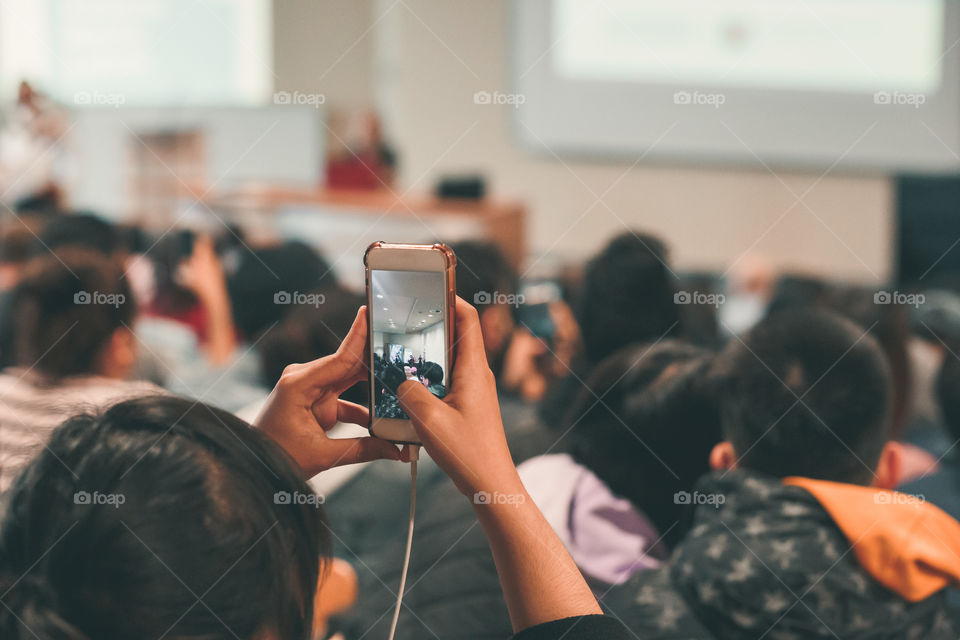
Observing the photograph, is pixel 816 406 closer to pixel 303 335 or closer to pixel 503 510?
pixel 503 510

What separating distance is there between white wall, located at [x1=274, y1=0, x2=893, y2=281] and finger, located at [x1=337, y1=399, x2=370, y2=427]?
3.35 meters

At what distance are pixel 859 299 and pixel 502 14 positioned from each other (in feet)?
9.18

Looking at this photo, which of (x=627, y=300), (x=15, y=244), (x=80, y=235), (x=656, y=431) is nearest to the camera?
(x=656, y=431)

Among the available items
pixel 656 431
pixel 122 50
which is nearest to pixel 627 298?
pixel 656 431

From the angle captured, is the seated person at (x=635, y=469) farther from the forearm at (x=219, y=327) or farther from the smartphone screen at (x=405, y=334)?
the forearm at (x=219, y=327)

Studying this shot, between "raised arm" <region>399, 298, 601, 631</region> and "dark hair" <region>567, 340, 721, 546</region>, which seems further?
"dark hair" <region>567, 340, 721, 546</region>

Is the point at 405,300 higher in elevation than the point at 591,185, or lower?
lower

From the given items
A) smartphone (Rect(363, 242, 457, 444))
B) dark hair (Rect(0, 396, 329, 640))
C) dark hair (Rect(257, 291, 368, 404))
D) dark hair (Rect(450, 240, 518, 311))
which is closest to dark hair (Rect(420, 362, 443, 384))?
smartphone (Rect(363, 242, 457, 444))

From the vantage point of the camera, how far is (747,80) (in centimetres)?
372

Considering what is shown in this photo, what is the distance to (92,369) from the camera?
4.56ft

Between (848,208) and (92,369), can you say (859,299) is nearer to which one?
(92,369)

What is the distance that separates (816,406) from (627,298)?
572mm

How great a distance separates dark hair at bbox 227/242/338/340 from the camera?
5.51 ft

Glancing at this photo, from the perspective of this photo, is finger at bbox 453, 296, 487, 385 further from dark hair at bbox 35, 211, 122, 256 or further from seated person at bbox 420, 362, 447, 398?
dark hair at bbox 35, 211, 122, 256
